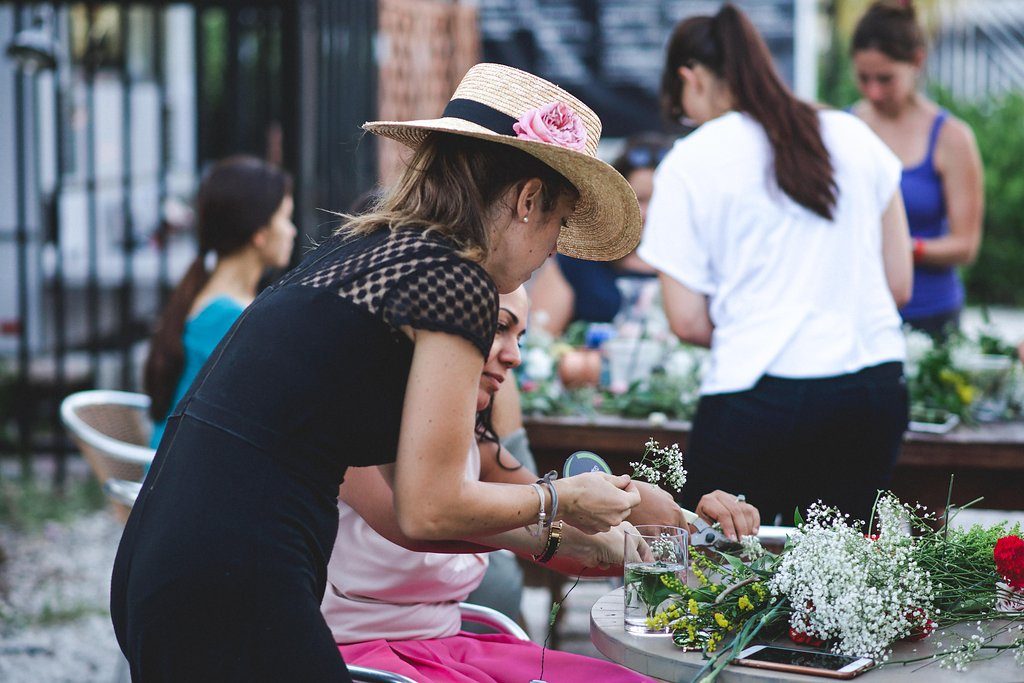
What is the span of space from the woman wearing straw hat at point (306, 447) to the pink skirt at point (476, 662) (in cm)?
46

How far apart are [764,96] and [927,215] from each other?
183cm

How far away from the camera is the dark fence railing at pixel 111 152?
5.18m

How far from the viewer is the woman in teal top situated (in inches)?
143

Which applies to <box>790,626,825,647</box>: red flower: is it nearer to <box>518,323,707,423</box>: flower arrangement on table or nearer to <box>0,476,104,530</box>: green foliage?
<box>518,323,707,423</box>: flower arrangement on table

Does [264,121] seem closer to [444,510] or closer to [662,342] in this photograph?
[662,342]

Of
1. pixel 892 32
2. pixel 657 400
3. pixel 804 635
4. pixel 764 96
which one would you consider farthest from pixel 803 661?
pixel 892 32

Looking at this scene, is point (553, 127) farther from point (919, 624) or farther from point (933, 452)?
point (933, 452)

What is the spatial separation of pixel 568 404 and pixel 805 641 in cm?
196

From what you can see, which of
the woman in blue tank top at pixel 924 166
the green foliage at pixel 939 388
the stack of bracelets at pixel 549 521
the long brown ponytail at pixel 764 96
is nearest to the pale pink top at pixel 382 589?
the stack of bracelets at pixel 549 521

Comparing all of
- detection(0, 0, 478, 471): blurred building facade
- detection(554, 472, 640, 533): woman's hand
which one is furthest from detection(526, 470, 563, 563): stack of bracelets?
detection(0, 0, 478, 471): blurred building facade

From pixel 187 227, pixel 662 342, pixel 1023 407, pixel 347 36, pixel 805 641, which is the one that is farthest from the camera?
pixel 187 227

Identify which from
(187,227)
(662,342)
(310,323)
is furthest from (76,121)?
(310,323)

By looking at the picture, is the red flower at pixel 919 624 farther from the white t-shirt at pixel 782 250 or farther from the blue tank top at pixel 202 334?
the blue tank top at pixel 202 334

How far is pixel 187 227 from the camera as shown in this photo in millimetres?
11078
